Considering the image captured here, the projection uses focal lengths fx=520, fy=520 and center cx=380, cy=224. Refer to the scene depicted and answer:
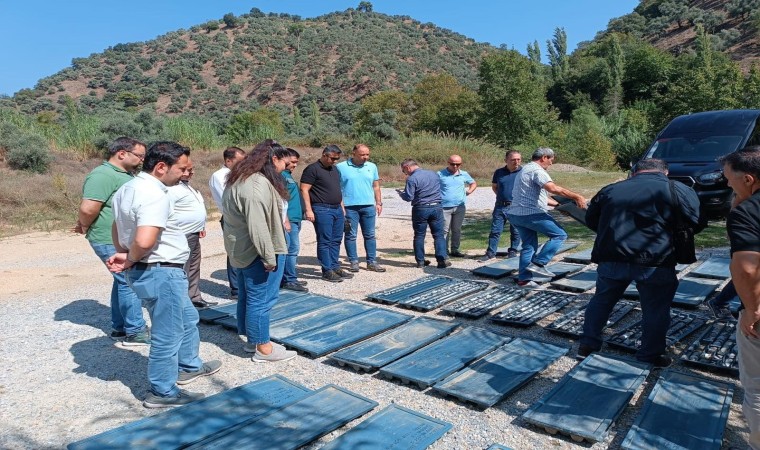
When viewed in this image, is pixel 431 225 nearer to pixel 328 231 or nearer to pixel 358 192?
pixel 358 192

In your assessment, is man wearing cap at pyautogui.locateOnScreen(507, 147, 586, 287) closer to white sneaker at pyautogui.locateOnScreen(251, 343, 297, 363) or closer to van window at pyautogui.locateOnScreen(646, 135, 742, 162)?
white sneaker at pyautogui.locateOnScreen(251, 343, 297, 363)

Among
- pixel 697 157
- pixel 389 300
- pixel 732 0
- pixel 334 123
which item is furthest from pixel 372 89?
pixel 389 300

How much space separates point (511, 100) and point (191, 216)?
39404mm

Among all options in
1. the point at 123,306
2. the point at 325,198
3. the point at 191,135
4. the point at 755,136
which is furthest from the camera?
the point at 191,135

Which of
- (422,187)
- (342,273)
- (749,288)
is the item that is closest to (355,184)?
(422,187)

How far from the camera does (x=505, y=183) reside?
322 inches

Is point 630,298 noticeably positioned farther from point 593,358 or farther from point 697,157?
point 697,157

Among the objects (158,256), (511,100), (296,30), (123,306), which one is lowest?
(123,306)

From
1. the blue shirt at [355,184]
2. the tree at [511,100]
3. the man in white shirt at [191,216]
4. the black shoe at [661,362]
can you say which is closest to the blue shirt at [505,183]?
the blue shirt at [355,184]

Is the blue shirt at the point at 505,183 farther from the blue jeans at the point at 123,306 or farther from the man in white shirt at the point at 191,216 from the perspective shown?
the blue jeans at the point at 123,306

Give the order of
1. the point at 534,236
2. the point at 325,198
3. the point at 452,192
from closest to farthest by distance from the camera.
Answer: the point at 534,236 < the point at 325,198 < the point at 452,192

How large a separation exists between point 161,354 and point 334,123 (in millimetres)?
56298

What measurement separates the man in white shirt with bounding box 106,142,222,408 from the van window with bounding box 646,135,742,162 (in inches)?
409

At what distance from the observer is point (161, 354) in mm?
3586
